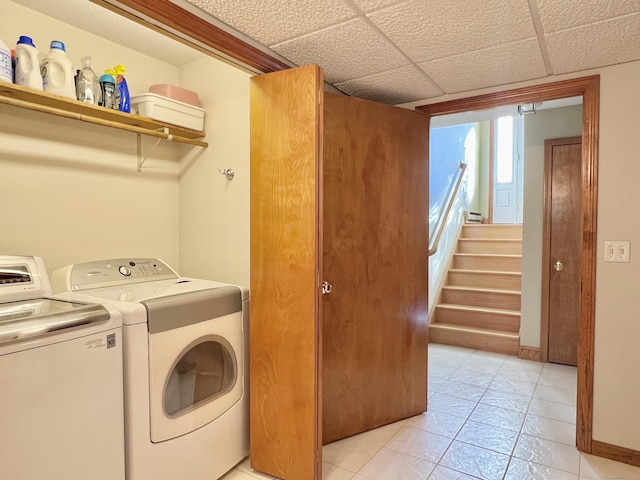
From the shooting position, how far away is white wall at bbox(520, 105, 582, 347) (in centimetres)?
361

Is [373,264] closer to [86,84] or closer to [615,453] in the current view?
[615,453]

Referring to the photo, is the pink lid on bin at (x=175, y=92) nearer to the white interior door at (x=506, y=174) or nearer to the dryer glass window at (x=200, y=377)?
the dryer glass window at (x=200, y=377)

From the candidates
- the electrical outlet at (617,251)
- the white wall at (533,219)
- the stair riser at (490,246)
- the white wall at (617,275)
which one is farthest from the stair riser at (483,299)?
the electrical outlet at (617,251)

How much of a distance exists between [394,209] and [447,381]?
164cm

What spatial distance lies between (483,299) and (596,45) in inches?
118

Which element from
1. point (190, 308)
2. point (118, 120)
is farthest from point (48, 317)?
point (118, 120)

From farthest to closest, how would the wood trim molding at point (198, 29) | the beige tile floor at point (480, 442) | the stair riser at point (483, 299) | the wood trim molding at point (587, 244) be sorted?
the stair riser at point (483, 299)
the wood trim molding at point (587, 244)
the beige tile floor at point (480, 442)
the wood trim molding at point (198, 29)

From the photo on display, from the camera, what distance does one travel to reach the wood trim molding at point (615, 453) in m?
2.03

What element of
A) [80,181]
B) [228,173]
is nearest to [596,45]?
[228,173]

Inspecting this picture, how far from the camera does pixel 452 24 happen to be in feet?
5.34

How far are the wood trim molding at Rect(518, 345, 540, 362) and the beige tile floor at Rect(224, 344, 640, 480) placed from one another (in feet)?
1.33

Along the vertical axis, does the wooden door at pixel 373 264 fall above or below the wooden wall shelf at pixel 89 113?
below

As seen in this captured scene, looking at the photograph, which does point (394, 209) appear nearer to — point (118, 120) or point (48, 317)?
point (118, 120)

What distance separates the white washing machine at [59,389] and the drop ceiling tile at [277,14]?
1243 millimetres
